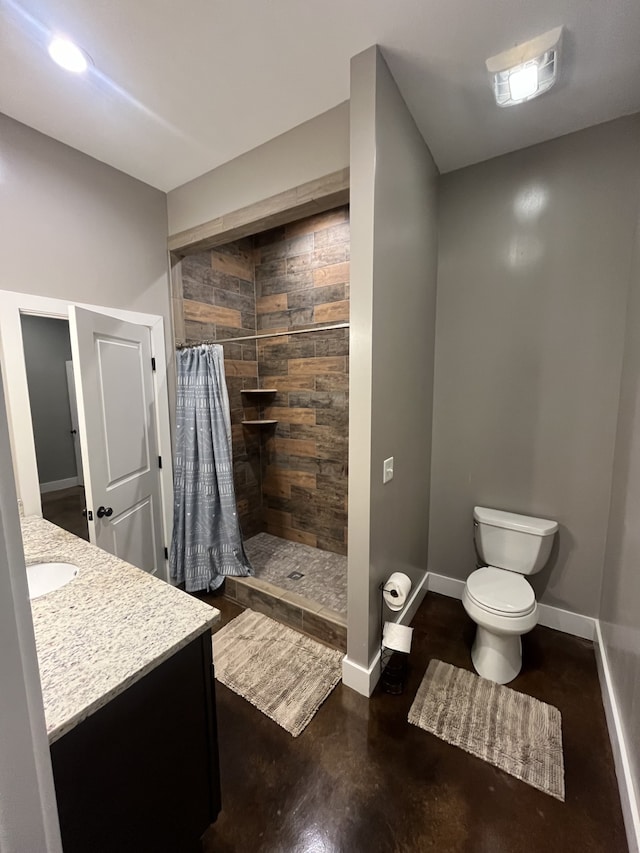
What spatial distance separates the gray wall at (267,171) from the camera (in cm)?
175

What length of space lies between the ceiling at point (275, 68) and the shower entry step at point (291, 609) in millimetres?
2699

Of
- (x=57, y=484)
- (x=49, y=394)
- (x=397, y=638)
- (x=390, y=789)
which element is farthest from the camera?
(x=57, y=484)

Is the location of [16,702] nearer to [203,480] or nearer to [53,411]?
[203,480]

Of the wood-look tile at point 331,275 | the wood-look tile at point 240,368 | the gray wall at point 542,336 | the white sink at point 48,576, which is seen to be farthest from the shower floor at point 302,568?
the wood-look tile at point 331,275

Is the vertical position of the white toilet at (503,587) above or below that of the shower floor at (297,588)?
above

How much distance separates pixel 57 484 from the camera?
15.3ft

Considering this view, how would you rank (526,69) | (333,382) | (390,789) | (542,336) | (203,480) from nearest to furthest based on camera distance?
1. (390,789)
2. (526,69)
3. (542,336)
4. (203,480)
5. (333,382)

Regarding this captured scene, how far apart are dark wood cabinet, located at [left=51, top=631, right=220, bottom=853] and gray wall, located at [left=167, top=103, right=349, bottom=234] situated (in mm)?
2140

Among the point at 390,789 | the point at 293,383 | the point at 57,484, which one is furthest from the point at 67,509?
the point at 390,789

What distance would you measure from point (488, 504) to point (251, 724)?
182 cm

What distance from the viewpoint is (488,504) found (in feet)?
7.72

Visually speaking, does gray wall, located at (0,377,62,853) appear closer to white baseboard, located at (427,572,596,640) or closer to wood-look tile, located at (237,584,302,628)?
wood-look tile, located at (237,584,302,628)

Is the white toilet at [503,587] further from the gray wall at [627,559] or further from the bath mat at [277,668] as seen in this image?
the bath mat at [277,668]

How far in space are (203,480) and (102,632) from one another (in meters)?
1.54
